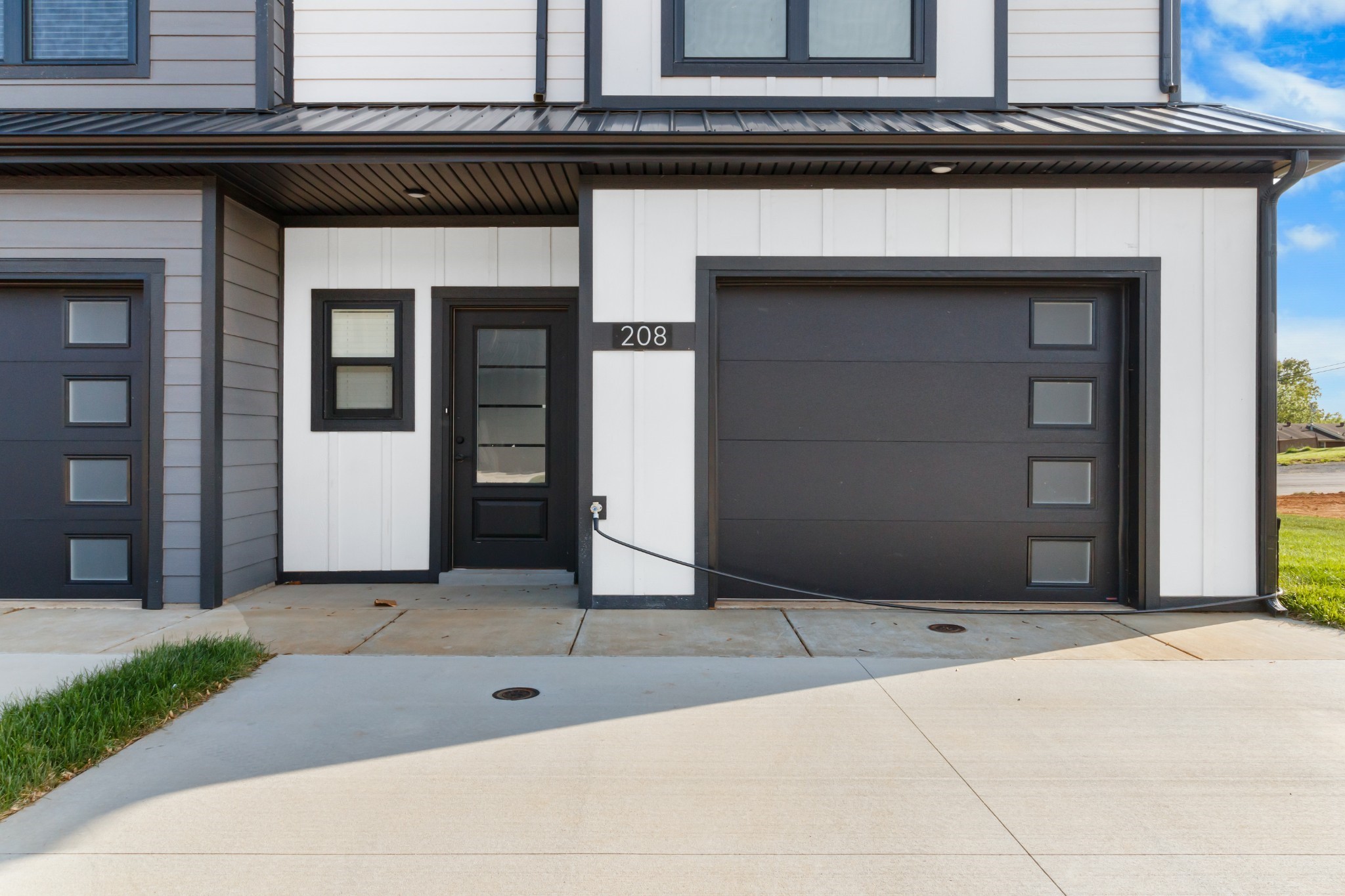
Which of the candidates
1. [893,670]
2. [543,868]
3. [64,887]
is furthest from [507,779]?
[893,670]

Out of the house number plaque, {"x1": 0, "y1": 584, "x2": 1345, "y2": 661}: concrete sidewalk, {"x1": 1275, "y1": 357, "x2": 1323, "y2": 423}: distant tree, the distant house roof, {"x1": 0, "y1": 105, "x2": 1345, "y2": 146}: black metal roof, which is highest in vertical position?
{"x1": 1275, "y1": 357, "x2": 1323, "y2": 423}: distant tree

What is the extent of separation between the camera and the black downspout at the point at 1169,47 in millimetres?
6047

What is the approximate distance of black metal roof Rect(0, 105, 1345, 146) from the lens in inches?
197

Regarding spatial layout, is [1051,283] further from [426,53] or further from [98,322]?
[98,322]

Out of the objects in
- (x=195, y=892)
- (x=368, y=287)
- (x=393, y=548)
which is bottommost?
(x=195, y=892)

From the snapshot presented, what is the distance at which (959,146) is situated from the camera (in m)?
5.01

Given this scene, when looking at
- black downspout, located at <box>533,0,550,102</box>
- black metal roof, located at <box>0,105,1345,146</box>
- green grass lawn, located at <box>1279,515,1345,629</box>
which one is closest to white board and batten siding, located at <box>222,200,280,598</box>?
black metal roof, located at <box>0,105,1345,146</box>

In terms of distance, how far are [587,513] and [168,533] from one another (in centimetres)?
305

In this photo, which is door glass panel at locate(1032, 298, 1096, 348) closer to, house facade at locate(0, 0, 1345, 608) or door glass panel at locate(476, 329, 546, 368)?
house facade at locate(0, 0, 1345, 608)

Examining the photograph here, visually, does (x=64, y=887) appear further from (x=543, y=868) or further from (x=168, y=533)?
(x=168, y=533)

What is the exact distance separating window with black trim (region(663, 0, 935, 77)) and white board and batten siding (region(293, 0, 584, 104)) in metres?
0.94

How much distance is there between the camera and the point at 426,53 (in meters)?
6.23

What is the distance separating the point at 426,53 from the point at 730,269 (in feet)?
10.4

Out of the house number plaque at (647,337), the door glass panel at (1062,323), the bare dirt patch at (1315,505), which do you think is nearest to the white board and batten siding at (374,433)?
the house number plaque at (647,337)
